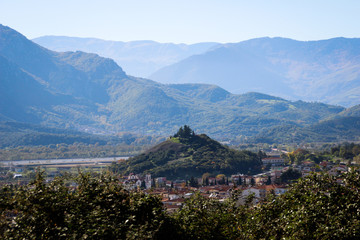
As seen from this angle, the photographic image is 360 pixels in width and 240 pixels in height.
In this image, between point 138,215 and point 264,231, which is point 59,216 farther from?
point 264,231

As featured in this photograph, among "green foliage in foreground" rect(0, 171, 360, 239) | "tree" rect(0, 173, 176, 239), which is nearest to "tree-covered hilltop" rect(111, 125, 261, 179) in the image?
"green foliage in foreground" rect(0, 171, 360, 239)

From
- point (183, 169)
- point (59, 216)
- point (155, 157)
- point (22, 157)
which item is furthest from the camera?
point (22, 157)

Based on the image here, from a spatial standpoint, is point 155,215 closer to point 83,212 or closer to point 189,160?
point 83,212

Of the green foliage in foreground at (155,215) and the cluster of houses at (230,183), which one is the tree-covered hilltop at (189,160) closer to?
the cluster of houses at (230,183)

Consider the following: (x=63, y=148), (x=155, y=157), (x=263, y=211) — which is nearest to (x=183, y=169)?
(x=155, y=157)

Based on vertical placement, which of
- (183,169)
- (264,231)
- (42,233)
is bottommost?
(183,169)

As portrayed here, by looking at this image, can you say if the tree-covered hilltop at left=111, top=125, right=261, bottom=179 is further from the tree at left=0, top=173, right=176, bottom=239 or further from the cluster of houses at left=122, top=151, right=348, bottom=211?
the tree at left=0, top=173, right=176, bottom=239

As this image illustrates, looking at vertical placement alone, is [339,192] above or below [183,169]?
above
